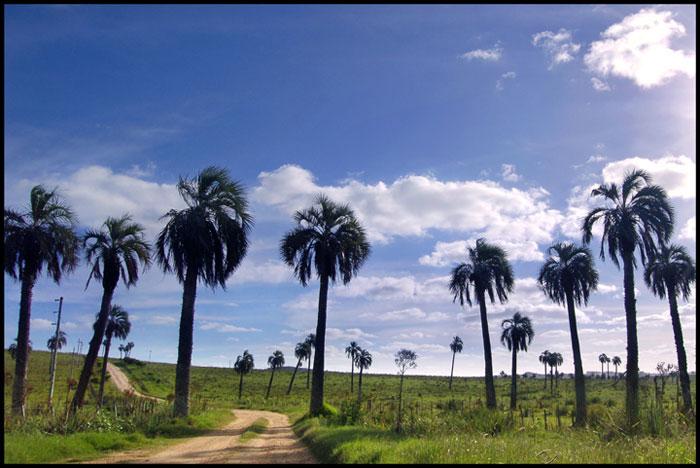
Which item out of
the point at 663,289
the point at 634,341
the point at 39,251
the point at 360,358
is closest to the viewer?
the point at 39,251

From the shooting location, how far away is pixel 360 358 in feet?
308

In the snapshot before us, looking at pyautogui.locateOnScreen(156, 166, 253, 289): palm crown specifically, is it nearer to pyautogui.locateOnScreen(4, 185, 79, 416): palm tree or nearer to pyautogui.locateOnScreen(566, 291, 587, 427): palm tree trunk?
pyautogui.locateOnScreen(4, 185, 79, 416): palm tree

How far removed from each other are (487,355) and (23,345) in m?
24.4

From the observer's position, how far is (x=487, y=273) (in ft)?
116

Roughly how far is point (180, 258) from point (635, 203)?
20.3 m

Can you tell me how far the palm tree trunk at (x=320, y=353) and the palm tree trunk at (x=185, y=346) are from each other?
20.5 ft

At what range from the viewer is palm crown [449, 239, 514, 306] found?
116 ft

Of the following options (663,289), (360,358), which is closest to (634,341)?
(663,289)

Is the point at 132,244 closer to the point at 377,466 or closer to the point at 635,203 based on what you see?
the point at 377,466

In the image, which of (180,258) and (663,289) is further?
(663,289)

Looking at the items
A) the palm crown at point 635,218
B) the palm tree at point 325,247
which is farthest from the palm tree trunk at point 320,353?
the palm crown at point 635,218

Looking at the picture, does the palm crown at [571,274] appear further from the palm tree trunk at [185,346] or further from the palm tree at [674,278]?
the palm tree trunk at [185,346]

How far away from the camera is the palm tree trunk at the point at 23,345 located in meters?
21.0

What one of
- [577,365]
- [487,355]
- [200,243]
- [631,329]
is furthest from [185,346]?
[577,365]
